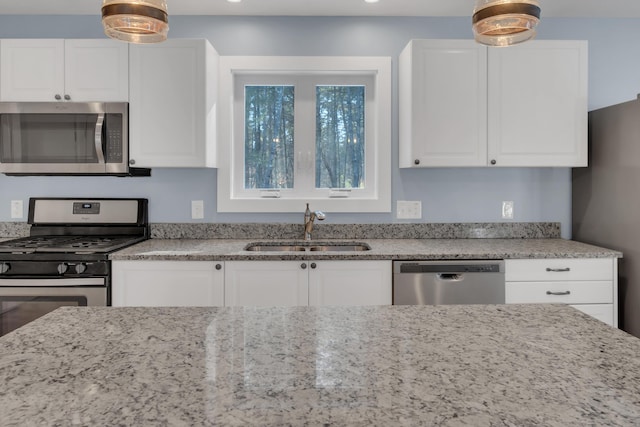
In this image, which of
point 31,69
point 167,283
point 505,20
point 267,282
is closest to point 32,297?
point 167,283

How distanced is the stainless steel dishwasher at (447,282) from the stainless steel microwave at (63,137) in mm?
1734

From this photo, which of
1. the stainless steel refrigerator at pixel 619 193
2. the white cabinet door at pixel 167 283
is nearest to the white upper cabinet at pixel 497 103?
the stainless steel refrigerator at pixel 619 193

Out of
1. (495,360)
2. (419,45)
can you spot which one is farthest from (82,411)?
(419,45)

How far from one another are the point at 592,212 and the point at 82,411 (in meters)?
3.02

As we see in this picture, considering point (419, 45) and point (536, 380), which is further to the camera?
point (419, 45)

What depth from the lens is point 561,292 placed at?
248 cm

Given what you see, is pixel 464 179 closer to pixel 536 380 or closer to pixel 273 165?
pixel 273 165

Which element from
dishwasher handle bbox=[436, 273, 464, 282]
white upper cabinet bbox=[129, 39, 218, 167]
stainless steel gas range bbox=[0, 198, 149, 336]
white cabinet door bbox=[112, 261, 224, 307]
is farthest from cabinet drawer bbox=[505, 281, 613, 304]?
stainless steel gas range bbox=[0, 198, 149, 336]

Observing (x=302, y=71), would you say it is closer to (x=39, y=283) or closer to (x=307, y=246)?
(x=307, y=246)

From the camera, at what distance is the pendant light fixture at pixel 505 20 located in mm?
1332

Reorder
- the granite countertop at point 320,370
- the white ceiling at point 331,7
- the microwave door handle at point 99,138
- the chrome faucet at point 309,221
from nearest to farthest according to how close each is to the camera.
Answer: the granite countertop at point 320,370 < the microwave door handle at point 99,138 < the white ceiling at point 331,7 < the chrome faucet at point 309,221

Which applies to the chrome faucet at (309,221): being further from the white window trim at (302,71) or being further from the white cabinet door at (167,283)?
the white cabinet door at (167,283)

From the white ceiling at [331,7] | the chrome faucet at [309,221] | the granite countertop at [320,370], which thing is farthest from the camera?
the chrome faucet at [309,221]

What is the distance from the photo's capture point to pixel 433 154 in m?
2.73
